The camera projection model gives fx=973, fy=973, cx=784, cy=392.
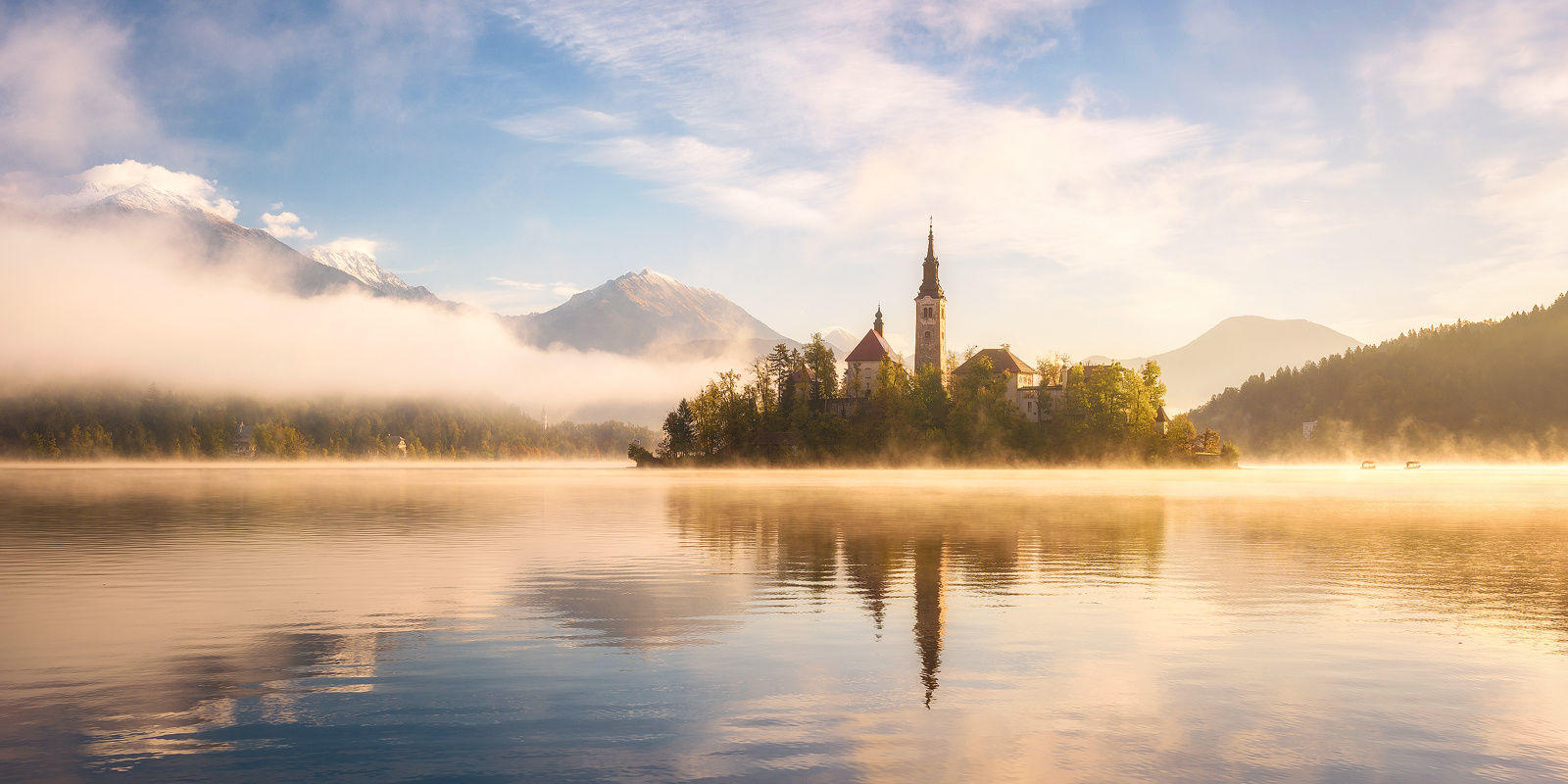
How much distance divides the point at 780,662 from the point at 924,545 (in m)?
22.0

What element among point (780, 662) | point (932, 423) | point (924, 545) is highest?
point (932, 423)

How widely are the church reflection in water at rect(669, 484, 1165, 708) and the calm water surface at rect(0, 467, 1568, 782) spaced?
29 cm

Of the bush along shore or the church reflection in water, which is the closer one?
the church reflection in water

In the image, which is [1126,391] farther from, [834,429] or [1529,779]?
[1529,779]

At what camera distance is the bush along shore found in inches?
7121

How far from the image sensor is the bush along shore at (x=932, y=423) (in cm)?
18088

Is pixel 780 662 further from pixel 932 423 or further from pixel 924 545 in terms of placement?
pixel 932 423

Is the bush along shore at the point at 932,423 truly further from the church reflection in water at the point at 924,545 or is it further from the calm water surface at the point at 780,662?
the calm water surface at the point at 780,662

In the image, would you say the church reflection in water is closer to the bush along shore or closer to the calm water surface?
the calm water surface

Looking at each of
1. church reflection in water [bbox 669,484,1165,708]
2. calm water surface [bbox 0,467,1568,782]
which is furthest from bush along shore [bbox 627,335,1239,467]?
calm water surface [bbox 0,467,1568,782]

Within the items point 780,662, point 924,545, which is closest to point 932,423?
point 924,545

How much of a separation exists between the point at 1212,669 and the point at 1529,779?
5.54 metres

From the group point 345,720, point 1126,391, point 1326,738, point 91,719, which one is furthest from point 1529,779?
point 1126,391

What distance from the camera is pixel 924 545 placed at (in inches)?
1495
